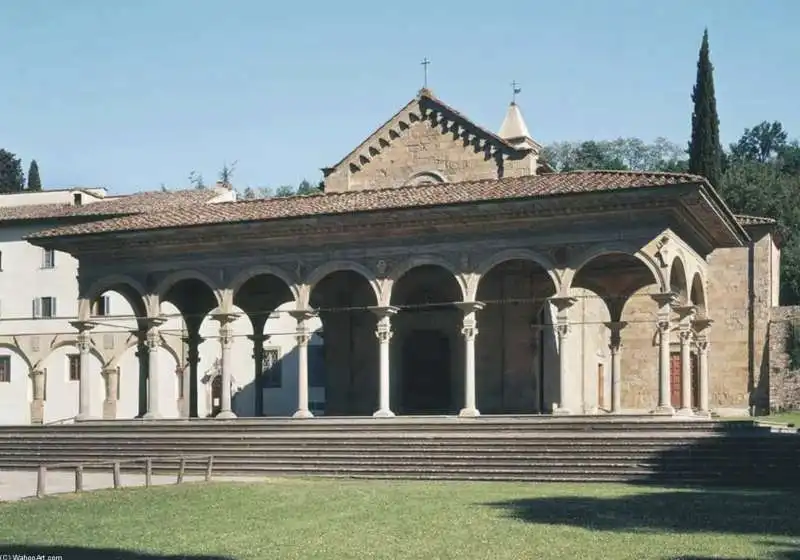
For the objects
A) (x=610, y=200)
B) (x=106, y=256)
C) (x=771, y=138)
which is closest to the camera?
(x=610, y=200)

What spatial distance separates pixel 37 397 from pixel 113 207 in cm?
878

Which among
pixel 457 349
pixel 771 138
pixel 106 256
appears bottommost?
pixel 457 349

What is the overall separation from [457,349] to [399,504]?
16.1m

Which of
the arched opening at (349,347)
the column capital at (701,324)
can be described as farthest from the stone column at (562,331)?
the arched opening at (349,347)

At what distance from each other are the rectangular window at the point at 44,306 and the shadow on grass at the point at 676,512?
3884cm

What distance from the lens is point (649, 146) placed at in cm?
11450

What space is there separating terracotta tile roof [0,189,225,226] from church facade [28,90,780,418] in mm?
17586

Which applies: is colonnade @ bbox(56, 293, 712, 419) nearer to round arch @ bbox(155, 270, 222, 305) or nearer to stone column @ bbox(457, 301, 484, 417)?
stone column @ bbox(457, 301, 484, 417)

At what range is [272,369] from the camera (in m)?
51.7

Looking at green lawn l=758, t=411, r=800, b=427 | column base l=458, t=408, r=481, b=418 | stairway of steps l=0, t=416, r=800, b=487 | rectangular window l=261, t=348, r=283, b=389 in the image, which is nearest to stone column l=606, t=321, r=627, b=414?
column base l=458, t=408, r=481, b=418

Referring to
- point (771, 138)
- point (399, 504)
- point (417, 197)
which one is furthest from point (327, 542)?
point (771, 138)

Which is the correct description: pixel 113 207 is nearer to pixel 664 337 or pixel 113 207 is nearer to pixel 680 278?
pixel 680 278

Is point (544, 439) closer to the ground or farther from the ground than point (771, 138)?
closer to the ground

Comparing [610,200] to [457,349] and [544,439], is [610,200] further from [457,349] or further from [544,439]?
[457,349]
